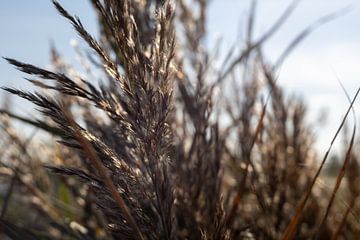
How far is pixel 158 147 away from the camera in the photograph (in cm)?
84

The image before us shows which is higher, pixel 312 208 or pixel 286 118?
pixel 286 118

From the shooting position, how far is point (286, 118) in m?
1.95

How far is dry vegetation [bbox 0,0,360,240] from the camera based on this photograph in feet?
2.72

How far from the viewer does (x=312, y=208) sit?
70.2 inches

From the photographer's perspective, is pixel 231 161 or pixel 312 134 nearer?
pixel 231 161

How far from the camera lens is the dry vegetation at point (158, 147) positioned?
83 cm

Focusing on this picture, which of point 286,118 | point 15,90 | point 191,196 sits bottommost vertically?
point 191,196

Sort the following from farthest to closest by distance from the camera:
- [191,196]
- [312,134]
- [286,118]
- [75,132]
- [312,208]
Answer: [312,134]
[286,118]
[312,208]
[191,196]
[75,132]

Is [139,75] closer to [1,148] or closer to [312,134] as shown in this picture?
[1,148]

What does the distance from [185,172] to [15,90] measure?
23.1 inches

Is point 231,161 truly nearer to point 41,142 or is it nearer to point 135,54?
point 41,142

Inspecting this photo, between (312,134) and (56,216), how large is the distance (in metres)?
1.17

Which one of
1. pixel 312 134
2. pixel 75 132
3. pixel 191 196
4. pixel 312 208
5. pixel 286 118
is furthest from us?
pixel 312 134

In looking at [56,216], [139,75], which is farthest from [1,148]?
[139,75]
